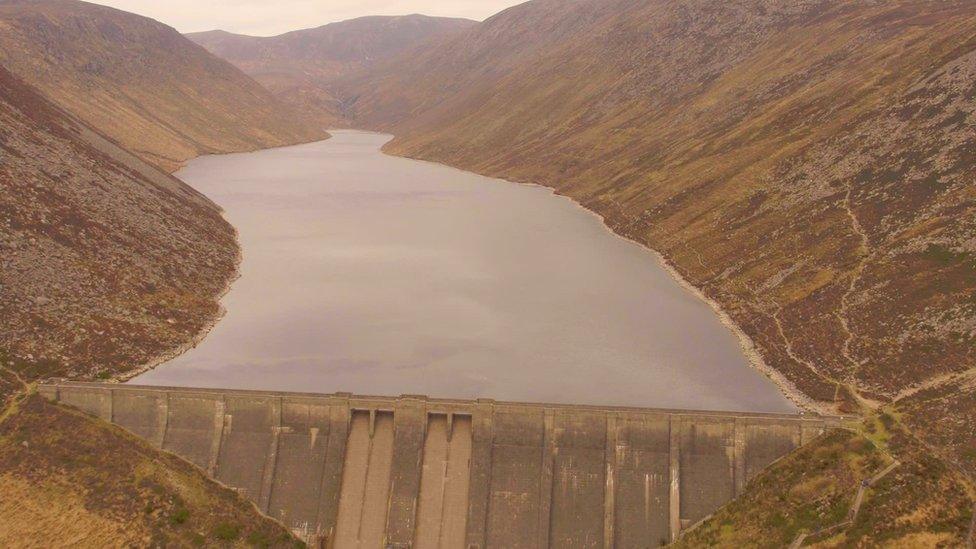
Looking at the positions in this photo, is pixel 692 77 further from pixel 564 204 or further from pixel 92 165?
pixel 92 165

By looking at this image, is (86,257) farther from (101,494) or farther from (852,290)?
(852,290)

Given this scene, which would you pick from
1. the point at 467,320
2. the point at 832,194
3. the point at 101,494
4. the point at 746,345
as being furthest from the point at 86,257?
the point at 832,194

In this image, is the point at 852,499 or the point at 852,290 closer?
the point at 852,499

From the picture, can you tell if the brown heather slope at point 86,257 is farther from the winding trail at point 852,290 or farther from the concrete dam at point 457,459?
the winding trail at point 852,290

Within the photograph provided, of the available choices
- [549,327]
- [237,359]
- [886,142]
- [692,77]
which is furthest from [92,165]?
[692,77]

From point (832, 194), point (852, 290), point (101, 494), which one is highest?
point (832, 194)

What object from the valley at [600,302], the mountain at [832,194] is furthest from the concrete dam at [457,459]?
the mountain at [832,194]

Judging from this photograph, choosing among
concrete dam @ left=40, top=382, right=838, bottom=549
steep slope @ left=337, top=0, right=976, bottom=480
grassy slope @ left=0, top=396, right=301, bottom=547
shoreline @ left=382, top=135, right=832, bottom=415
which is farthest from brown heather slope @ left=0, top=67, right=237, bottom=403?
steep slope @ left=337, top=0, right=976, bottom=480
